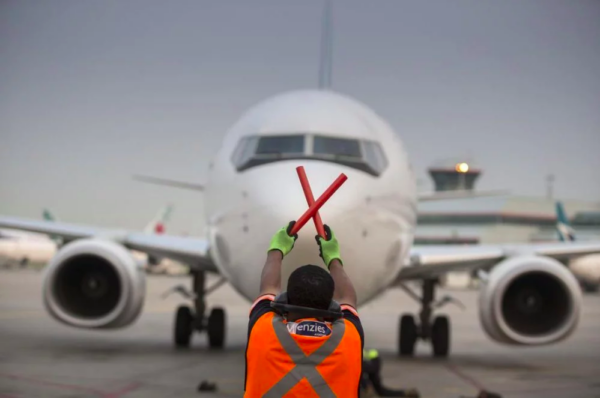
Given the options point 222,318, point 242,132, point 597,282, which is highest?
point 242,132

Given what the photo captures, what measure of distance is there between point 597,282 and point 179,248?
30.7 metres

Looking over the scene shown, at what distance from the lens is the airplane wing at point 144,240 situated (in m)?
11.4

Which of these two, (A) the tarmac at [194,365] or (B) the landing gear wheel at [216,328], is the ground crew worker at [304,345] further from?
(B) the landing gear wheel at [216,328]

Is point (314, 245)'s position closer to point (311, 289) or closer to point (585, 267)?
point (311, 289)

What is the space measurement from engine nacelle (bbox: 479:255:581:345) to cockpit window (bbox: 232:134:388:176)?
8.63ft

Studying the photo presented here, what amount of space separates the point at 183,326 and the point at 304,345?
10.2m

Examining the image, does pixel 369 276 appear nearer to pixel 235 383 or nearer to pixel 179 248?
pixel 235 383

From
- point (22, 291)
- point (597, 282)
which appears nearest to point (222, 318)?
point (22, 291)

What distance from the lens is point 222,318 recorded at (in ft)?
43.7

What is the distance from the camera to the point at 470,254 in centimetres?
1185

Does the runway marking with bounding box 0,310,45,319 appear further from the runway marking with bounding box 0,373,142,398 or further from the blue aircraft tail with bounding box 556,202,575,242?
the blue aircraft tail with bounding box 556,202,575,242

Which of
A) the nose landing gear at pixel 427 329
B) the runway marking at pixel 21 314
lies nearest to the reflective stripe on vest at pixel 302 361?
the nose landing gear at pixel 427 329

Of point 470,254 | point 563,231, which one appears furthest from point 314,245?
point 563,231

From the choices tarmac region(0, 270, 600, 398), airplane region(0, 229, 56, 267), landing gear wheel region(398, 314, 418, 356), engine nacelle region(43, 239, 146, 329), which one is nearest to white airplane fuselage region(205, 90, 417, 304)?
tarmac region(0, 270, 600, 398)
